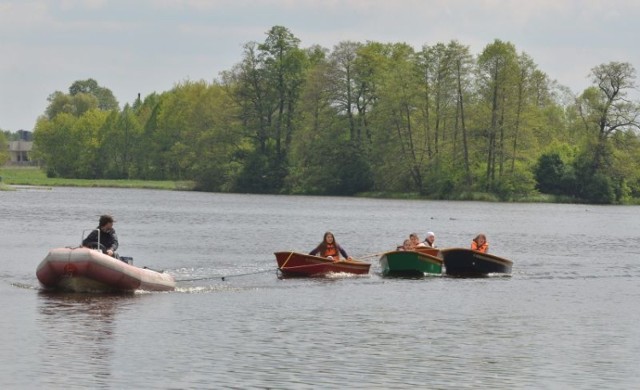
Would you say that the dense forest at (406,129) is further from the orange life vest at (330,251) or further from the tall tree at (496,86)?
the orange life vest at (330,251)

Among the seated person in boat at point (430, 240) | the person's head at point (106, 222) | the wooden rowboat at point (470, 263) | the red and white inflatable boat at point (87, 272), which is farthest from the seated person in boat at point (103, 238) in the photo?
the seated person in boat at point (430, 240)

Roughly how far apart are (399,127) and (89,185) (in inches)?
1707

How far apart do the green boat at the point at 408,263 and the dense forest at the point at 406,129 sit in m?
69.1

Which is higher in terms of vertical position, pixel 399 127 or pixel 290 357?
pixel 399 127

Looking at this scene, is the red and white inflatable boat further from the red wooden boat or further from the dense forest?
the dense forest

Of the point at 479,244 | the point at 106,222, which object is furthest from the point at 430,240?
the point at 106,222

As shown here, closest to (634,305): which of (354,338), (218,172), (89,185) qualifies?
(354,338)

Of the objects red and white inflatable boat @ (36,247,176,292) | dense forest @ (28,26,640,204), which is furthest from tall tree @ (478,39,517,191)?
red and white inflatable boat @ (36,247,176,292)

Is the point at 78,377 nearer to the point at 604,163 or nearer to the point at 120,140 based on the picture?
the point at 604,163

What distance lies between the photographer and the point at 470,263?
1730 inches

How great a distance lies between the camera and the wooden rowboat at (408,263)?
42.6 metres

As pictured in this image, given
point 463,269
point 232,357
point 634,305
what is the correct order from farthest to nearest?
1. point 463,269
2. point 634,305
3. point 232,357

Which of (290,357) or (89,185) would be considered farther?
(89,185)

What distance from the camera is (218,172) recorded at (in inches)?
5113
